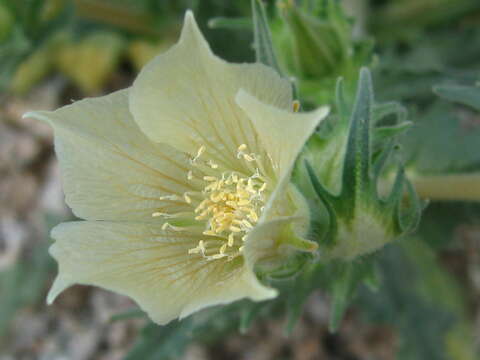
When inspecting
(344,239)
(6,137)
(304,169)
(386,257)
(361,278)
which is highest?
(304,169)

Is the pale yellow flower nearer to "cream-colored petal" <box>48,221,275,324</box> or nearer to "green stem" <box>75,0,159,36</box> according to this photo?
"cream-colored petal" <box>48,221,275,324</box>

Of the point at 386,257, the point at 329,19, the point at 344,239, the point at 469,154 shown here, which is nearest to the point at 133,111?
the point at 344,239

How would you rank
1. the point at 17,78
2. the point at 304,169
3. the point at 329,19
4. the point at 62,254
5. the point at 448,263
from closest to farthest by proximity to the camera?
the point at 62,254, the point at 304,169, the point at 329,19, the point at 448,263, the point at 17,78

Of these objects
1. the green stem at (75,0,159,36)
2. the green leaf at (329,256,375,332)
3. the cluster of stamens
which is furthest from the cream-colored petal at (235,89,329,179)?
→ the green stem at (75,0,159,36)

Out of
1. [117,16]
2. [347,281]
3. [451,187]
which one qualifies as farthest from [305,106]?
[117,16]

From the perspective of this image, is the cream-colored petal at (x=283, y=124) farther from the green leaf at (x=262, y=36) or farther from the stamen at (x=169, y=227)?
the stamen at (x=169, y=227)

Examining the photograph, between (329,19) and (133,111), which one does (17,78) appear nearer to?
(329,19)

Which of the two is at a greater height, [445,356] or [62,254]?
[62,254]
